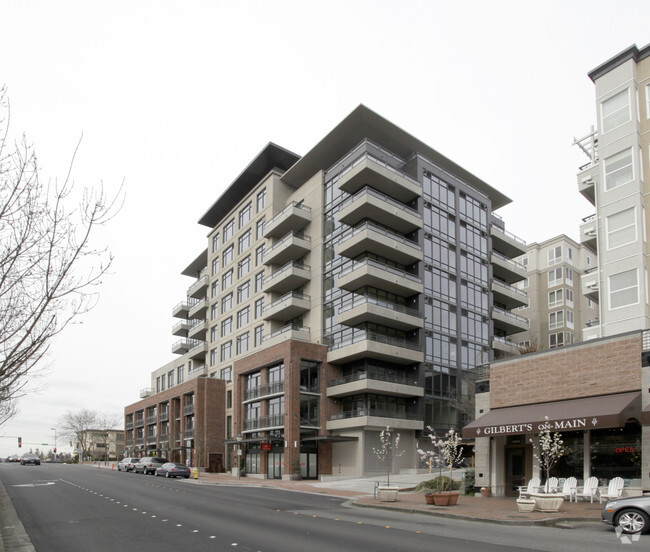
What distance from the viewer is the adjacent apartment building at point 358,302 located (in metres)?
46.9

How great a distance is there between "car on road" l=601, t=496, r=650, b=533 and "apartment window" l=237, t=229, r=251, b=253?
169ft

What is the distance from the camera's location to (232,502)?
965 inches

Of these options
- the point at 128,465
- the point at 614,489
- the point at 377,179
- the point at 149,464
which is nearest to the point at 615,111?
the point at 614,489

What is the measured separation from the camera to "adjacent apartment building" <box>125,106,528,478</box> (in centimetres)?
4688

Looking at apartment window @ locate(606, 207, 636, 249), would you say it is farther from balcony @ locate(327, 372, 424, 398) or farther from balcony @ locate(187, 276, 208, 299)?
balcony @ locate(187, 276, 208, 299)

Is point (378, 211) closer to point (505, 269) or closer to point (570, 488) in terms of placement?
point (505, 269)

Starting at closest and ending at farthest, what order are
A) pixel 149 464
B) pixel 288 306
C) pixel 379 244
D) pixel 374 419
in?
pixel 374 419
pixel 379 244
pixel 288 306
pixel 149 464

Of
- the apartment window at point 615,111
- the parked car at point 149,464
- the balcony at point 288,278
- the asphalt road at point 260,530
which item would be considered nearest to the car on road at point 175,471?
the parked car at point 149,464

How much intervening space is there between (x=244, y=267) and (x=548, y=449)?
46200 millimetres

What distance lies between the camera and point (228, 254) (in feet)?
229

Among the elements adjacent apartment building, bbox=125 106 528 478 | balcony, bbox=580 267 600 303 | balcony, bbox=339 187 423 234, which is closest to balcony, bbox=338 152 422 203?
adjacent apartment building, bbox=125 106 528 478

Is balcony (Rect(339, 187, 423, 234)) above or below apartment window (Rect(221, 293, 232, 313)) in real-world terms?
above

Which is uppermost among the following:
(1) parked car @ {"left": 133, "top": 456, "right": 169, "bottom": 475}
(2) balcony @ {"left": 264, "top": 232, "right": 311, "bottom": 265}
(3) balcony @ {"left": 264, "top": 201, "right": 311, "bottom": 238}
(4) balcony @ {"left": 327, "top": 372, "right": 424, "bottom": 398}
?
(3) balcony @ {"left": 264, "top": 201, "right": 311, "bottom": 238}

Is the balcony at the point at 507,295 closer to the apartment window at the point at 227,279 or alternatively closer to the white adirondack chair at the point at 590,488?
the apartment window at the point at 227,279
